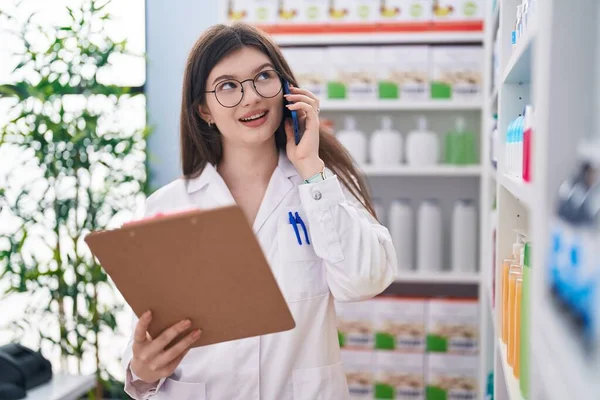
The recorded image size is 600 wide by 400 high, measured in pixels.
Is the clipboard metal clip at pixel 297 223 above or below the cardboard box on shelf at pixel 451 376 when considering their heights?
above

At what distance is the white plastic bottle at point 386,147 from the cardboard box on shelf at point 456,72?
273mm

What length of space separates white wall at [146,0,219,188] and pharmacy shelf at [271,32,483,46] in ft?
2.82

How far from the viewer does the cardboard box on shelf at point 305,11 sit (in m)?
3.22

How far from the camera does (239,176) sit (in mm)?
1848

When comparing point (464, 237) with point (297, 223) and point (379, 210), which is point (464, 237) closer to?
point (379, 210)

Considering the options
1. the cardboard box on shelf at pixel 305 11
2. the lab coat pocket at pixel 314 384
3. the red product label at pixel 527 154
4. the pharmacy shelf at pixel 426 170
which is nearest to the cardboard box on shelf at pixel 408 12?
the cardboard box on shelf at pixel 305 11

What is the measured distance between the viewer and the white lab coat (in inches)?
64.2

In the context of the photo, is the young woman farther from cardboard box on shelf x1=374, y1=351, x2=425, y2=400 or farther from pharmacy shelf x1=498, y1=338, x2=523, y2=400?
cardboard box on shelf x1=374, y1=351, x2=425, y2=400

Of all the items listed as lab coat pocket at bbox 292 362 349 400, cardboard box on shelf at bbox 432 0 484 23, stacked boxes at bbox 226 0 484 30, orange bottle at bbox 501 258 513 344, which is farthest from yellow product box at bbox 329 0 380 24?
lab coat pocket at bbox 292 362 349 400

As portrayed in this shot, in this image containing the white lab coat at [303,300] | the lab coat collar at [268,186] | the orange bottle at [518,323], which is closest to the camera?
the orange bottle at [518,323]

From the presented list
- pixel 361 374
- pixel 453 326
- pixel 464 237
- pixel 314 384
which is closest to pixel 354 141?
pixel 464 237

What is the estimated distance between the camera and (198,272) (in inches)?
47.2

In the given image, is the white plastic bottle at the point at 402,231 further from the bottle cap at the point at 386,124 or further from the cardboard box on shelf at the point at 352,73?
the cardboard box on shelf at the point at 352,73

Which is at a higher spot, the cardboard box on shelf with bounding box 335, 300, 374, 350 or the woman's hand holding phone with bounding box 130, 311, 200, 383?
the woman's hand holding phone with bounding box 130, 311, 200, 383
